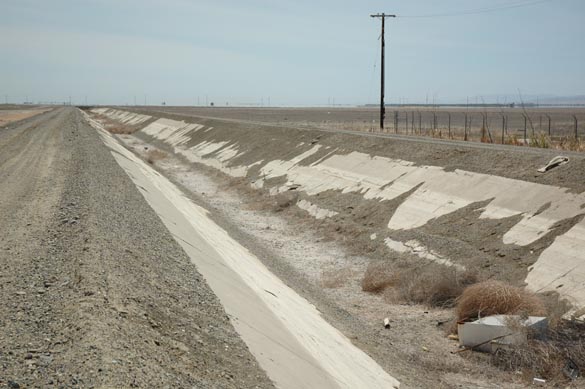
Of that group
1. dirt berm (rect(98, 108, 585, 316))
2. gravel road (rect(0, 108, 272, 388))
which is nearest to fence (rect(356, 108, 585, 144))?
dirt berm (rect(98, 108, 585, 316))

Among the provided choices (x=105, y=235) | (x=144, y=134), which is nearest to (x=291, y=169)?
(x=105, y=235)

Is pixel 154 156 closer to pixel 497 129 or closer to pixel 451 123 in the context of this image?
pixel 497 129

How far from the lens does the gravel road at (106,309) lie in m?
6.06

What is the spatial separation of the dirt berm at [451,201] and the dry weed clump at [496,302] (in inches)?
34.9

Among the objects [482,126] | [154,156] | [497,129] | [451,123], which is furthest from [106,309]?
[451,123]

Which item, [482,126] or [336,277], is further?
[482,126]

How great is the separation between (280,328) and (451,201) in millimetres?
11167

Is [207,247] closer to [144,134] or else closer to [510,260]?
[510,260]

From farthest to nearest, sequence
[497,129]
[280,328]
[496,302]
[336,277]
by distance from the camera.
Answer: [497,129] < [336,277] < [496,302] < [280,328]

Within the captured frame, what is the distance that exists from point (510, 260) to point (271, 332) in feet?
25.0

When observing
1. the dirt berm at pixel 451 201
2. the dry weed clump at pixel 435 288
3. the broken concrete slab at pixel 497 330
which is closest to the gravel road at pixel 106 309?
the broken concrete slab at pixel 497 330

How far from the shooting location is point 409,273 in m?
15.9

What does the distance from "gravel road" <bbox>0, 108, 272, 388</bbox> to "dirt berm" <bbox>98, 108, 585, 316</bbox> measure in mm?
7489

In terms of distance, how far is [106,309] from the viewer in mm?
7641
